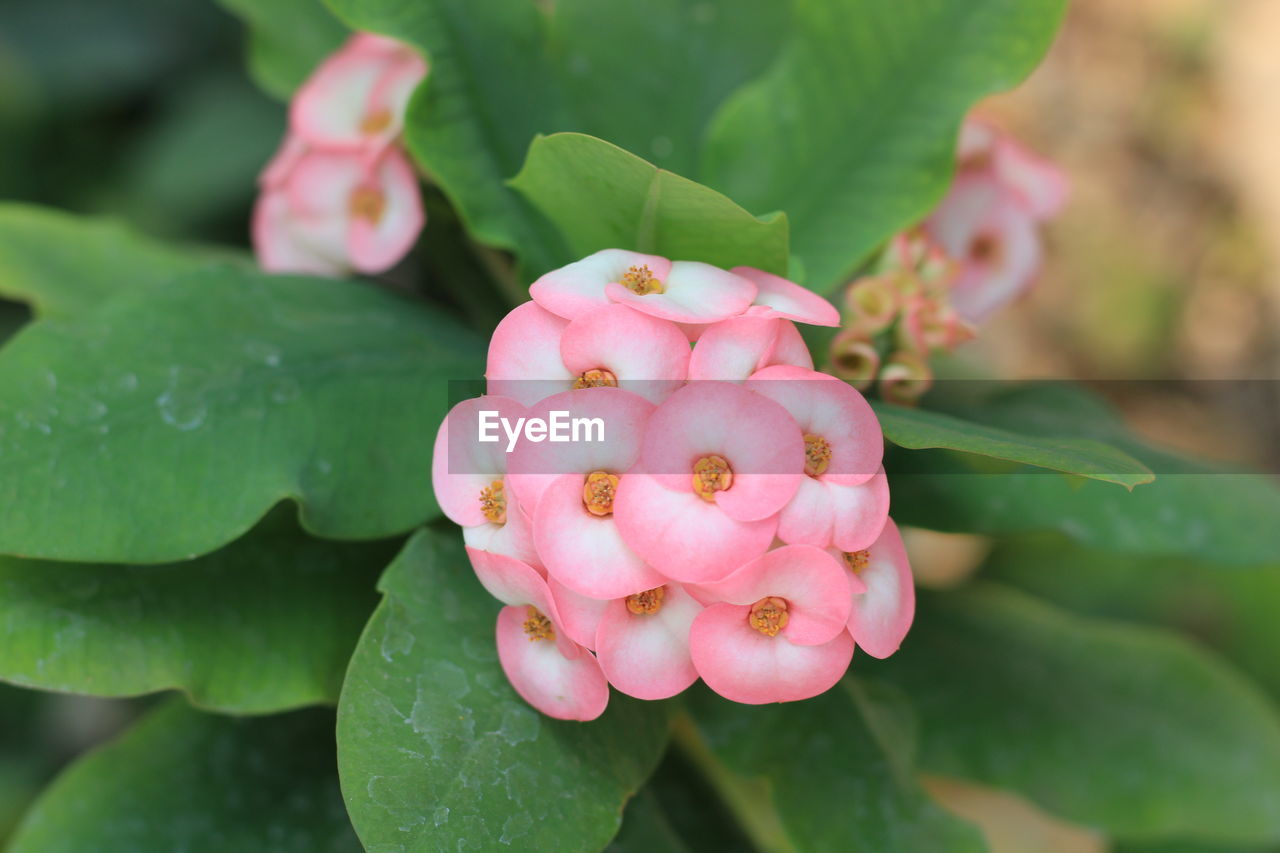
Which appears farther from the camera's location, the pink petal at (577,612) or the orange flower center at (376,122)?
the orange flower center at (376,122)

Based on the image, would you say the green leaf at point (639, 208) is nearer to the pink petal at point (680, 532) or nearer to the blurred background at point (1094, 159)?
the pink petal at point (680, 532)

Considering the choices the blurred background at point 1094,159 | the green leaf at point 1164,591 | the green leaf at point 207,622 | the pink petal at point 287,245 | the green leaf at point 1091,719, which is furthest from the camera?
the blurred background at point 1094,159

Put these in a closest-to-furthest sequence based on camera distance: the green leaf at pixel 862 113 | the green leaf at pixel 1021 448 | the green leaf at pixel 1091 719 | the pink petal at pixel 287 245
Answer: the green leaf at pixel 1021 448, the green leaf at pixel 862 113, the pink petal at pixel 287 245, the green leaf at pixel 1091 719

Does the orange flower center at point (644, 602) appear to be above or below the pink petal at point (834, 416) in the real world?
below

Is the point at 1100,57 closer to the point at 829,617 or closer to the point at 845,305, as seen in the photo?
the point at 845,305

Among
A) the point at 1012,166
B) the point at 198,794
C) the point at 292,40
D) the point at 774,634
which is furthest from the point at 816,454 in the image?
the point at 292,40

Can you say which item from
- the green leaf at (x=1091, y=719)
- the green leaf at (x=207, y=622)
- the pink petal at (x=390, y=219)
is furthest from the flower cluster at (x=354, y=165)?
the green leaf at (x=1091, y=719)
